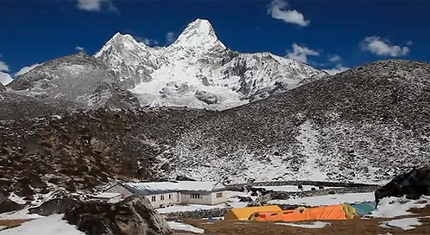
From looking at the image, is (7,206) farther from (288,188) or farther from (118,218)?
(118,218)

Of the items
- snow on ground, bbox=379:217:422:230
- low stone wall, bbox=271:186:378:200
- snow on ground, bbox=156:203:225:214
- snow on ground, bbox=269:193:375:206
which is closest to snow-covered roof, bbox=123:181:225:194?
snow on ground, bbox=156:203:225:214

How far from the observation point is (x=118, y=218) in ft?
71.5

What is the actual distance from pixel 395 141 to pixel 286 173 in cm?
2383

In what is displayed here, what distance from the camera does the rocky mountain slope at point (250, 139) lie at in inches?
3273

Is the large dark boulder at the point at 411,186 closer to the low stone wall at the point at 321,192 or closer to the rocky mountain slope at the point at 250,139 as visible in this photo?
the low stone wall at the point at 321,192

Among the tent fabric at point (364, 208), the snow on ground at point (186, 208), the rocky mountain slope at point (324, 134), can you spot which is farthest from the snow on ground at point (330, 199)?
the rocky mountain slope at point (324, 134)

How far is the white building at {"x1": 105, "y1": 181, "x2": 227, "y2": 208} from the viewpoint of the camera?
212 ft

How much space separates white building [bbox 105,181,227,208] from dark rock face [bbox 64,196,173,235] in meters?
41.1

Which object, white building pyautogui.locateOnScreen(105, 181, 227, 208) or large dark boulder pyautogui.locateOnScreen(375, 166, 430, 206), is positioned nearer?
large dark boulder pyautogui.locateOnScreen(375, 166, 430, 206)

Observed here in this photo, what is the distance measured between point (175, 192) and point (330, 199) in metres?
21.2

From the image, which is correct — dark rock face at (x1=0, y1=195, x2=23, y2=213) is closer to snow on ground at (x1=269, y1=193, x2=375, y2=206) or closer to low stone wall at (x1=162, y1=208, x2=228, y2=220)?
low stone wall at (x1=162, y1=208, x2=228, y2=220)

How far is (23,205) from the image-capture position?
6119 centimetres

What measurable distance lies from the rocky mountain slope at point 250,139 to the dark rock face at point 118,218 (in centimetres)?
4965

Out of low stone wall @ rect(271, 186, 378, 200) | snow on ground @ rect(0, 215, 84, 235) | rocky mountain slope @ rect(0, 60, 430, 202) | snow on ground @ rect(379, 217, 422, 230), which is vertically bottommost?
snow on ground @ rect(379, 217, 422, 230)
